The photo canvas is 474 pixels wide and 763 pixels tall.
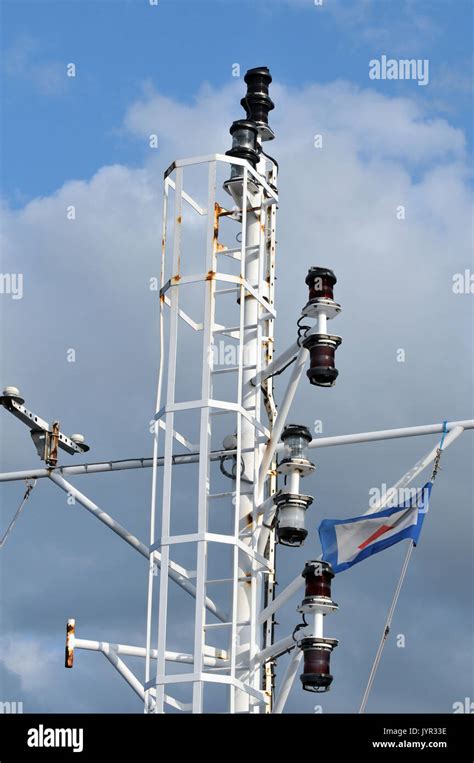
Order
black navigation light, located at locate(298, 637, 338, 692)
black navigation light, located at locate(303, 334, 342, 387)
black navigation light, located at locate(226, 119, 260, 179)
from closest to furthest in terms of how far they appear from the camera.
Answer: black navigation light, located at locate(298, 637, 338, 692)
black navigation light, located at locate(303, 334, 342, 387)
black navigation light, located at locate(226, 119, 260, 179)

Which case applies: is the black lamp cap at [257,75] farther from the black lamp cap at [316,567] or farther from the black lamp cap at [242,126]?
the black lamp cap at [316,567]

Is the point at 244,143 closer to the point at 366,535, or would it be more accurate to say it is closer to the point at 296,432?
the point at 296,432

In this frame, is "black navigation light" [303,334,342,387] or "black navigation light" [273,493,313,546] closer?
"black navigation light" [273,493,313,546]

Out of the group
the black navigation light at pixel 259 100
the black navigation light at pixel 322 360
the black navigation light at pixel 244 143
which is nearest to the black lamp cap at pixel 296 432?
the black navigation light at pixel 322 360

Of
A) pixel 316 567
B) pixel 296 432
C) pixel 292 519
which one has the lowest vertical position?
pixel 316 567

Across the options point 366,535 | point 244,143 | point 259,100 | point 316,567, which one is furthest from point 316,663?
point 259,100

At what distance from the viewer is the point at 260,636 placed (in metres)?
33.0

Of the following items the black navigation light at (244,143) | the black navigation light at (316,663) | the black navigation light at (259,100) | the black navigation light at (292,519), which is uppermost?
the black navigation light at (259,100)

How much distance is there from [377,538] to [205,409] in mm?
3683

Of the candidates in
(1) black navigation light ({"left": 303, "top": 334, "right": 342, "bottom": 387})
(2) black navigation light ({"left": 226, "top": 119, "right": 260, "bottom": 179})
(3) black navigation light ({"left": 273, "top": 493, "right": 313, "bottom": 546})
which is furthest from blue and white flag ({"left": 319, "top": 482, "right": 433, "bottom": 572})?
(2) black navigation light ({"left": 226, "top": 119, "right": 260, "bottom": 179})

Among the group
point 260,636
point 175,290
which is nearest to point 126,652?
point 260,636

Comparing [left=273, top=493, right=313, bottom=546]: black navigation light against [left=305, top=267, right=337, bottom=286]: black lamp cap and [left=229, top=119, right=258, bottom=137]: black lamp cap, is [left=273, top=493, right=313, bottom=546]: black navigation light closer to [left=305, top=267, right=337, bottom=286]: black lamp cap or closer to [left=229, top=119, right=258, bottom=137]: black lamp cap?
[left=305, top=267, right=337, bottom=286]: black lamp cap

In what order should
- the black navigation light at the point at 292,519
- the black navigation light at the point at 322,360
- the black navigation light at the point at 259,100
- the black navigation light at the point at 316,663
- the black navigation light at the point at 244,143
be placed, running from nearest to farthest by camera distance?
1. the black navigation light at the point at 316,663
2. the black navigation light at the point at 292,519
3. the black navigation light at the point at 322,360
4. the black navigation light at the point at 244,143
5. the black navigation light at the point at 259,100
